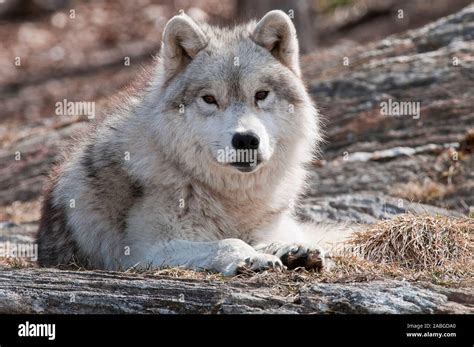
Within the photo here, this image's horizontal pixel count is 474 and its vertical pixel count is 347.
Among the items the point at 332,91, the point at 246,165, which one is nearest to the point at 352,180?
the point at 332,91

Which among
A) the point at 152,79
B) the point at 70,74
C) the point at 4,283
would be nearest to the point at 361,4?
the point at 70,74

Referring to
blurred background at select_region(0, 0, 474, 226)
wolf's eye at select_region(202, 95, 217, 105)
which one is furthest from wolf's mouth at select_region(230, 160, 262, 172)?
blurred background at select_region(0, 0, 474, 226)

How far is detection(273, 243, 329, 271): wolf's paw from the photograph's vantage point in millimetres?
7141

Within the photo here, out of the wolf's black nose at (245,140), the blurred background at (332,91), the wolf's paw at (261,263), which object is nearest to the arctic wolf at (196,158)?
the wolf's black nose at (245,140)

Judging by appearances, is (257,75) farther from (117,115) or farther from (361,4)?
(361,4)

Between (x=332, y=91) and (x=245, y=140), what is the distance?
23.8 ft

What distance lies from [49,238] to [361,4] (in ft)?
57.0

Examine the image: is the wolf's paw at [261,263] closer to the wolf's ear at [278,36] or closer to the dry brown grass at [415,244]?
the dry brown grass at [415,244]

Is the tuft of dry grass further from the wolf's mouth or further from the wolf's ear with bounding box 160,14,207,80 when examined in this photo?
the wolf's ear with bounding box 160,14,207,80

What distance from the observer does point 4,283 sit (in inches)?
260

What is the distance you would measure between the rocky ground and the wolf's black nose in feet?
3.60

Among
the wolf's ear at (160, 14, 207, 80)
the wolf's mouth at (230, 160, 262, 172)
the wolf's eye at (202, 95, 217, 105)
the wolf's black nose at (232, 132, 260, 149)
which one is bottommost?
the wolf's mouth at (230, 160, 262, 172)

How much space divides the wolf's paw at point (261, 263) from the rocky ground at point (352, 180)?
0.18 m

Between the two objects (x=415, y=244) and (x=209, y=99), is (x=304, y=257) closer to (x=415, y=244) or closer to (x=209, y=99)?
(x=415, y=244)
